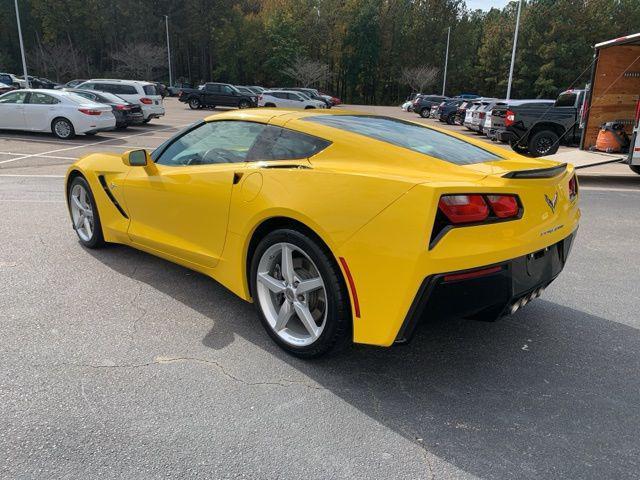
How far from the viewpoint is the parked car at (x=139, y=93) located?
20641 millimetres

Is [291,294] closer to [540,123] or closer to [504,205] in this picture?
[504,205]

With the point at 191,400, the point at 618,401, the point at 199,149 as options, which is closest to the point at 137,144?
the point at 199,149

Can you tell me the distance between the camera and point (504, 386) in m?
2.76

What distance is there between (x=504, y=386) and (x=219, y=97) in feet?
116

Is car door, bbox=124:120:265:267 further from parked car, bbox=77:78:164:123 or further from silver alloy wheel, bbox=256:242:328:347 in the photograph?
parked car, bbox=77:78:164:123

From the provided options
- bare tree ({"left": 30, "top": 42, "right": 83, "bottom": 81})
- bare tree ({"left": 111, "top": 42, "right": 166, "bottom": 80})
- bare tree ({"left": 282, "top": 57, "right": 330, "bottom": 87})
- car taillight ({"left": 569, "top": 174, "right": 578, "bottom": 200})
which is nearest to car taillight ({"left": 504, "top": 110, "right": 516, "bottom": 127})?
car taillight ({"left": 569, "top": 174, "right": 578, "bottom": 200})

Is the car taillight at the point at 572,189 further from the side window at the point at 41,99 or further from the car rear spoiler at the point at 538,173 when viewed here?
the side window at the point at 41,99

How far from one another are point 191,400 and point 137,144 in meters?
13.6

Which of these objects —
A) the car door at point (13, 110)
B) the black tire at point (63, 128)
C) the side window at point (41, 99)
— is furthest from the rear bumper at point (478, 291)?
the car door at point (13, 110)

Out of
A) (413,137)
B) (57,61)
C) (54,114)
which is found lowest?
(54,114)

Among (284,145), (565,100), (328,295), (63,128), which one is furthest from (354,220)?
(63,128)

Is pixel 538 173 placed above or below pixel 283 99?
above

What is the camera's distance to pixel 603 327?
3.50 metres

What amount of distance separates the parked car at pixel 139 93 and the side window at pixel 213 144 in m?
17.8
